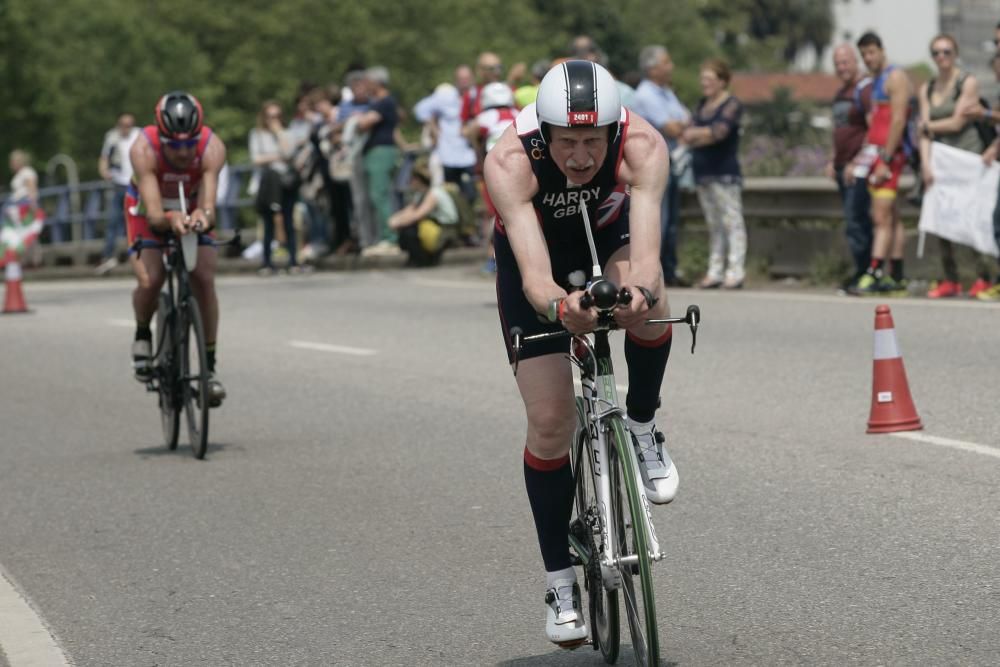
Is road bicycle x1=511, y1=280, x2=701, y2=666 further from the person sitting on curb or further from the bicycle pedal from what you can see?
the person sitting on curb

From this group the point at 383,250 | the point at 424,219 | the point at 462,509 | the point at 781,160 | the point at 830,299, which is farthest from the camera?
the point at 383,250

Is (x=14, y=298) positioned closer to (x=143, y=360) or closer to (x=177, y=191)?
(x=143, y=360)

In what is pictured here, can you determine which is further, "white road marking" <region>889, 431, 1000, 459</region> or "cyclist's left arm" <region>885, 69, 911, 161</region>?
"cyclist's left arm" <region>885, 69, 911, 161</region>

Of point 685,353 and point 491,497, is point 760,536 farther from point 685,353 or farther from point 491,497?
point 685,353

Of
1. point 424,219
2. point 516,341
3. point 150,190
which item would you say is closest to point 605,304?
point 516,341

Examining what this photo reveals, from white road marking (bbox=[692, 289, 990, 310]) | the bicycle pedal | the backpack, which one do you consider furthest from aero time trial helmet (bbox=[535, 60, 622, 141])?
the backpack

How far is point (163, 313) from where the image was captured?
1067 cm

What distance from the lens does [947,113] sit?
15.2 metres

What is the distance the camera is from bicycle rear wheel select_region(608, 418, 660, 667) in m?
4.92

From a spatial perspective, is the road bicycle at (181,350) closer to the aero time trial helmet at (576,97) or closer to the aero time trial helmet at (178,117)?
the aero time trial helmet at (178,117)

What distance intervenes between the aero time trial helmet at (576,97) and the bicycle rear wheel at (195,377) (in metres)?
5.14

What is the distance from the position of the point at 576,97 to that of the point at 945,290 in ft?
35.7

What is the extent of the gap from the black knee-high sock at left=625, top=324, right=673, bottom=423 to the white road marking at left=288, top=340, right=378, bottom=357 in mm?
8369

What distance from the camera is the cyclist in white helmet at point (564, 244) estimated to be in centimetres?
524
